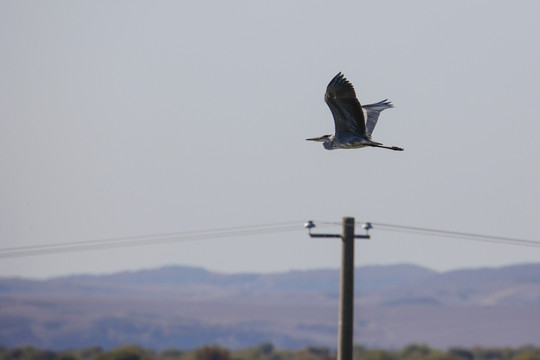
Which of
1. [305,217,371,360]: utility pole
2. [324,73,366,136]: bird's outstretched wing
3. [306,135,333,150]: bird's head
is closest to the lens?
[305,217,371,360]: utility pole

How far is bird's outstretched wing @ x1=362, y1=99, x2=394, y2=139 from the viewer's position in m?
24.0

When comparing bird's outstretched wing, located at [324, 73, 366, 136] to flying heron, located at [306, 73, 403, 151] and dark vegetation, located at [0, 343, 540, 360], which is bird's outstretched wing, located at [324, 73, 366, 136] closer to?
flying heron, located at [306, 73, 403, 151]

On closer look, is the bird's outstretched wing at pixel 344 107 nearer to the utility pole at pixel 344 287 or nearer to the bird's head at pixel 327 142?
the bird's head at pixel 327 142

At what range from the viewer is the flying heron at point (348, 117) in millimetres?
21172

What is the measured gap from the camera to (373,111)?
79.3ft

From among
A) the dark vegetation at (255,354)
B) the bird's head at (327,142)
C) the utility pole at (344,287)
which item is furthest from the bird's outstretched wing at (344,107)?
the dark vegetation at (255,354)

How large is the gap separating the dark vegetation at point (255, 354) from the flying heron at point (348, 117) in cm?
3649

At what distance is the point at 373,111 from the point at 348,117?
1901mm

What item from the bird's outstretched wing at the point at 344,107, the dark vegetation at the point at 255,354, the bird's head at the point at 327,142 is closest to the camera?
the bird's outstretched wing at the point at 344,107

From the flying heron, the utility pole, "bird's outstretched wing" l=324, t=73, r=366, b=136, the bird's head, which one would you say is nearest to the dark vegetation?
the bird's head

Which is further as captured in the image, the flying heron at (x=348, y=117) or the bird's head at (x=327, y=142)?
the bird's head at (x=327, y=142)

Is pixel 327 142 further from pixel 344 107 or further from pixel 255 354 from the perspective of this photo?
pixel 255 354

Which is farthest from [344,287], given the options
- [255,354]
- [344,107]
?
[255,354]

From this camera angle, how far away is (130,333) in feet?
561
